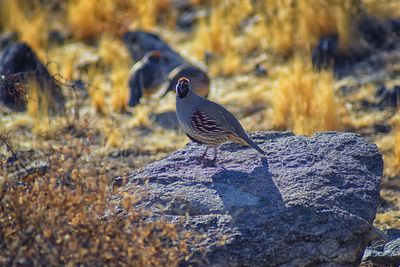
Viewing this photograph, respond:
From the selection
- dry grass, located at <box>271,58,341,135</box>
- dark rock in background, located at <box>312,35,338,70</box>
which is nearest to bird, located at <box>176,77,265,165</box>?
dry grass, located at <box>271,58,341,135</box>

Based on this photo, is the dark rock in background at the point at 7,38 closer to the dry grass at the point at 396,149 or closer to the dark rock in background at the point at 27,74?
the dark rock in background at the point at 27,74

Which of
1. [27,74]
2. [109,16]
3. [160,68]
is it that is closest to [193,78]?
[160,68]

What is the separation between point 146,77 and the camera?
461 inches

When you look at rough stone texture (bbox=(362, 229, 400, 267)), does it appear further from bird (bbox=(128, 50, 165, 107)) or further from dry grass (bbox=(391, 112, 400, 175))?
bird (bbox=(128, 50, 165, 107))

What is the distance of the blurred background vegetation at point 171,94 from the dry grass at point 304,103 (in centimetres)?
1

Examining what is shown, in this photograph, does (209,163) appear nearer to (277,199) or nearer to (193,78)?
(277,199)

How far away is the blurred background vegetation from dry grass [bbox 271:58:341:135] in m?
0.01

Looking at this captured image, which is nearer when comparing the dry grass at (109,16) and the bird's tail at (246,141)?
the bird's tail at (246,141)

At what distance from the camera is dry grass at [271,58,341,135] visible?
948 centimetres

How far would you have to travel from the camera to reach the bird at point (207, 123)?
632 centimetres

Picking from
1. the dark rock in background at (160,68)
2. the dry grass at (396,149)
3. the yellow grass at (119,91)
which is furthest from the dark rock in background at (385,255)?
the yellow grass at (119,91)

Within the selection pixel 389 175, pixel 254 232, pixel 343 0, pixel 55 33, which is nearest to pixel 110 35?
pixel 55 33

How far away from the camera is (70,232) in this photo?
4.79 m

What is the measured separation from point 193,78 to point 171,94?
1262mm
